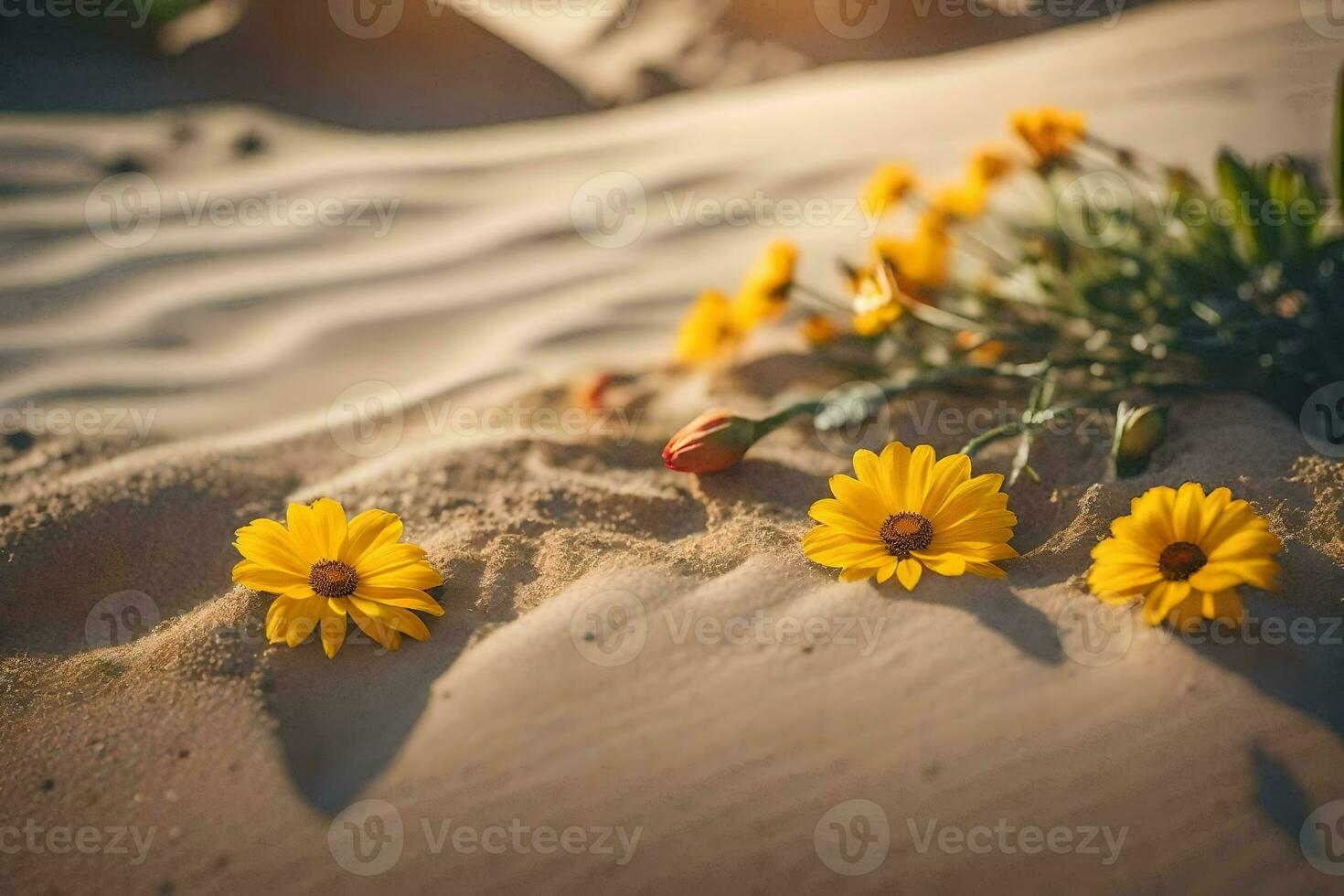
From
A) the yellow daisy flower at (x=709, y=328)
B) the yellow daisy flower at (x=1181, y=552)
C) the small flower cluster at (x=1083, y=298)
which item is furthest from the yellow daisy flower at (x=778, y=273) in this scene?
the yellow daisy flower at (x=1181, y=552)

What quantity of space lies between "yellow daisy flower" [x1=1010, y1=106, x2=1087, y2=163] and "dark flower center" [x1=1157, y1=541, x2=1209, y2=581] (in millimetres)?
1152

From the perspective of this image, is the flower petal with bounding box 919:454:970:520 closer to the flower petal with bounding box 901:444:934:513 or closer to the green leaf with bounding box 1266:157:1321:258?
the flower petal with bounding box 901:444:934:513

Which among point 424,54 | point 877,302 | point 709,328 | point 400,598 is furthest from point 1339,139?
point 424,54

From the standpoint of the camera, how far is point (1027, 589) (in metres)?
1.33

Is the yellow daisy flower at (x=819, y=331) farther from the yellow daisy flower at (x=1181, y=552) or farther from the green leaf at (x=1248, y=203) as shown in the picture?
the yellow daisy flower at (x=1181, y=552)

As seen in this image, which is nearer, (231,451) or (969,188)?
(231,451)

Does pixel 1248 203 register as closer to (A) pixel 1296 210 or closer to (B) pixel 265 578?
(A) pixel 1296 210

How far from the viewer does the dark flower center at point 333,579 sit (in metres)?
1.37

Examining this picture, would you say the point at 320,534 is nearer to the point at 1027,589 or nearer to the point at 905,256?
the point at 1027,589

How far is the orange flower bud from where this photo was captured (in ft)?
5.31

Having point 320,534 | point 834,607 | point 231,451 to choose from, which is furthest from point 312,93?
point 834,607

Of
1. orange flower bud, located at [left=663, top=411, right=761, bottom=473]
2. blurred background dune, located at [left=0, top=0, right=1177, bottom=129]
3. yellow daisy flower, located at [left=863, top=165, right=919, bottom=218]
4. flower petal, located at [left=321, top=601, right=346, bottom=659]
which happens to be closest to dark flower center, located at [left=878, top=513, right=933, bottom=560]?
orange flower bud, located at [left=663, top=411, right=761, bottom=473]

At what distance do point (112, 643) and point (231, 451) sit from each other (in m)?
0.53

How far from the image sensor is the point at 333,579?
1.38 metres
